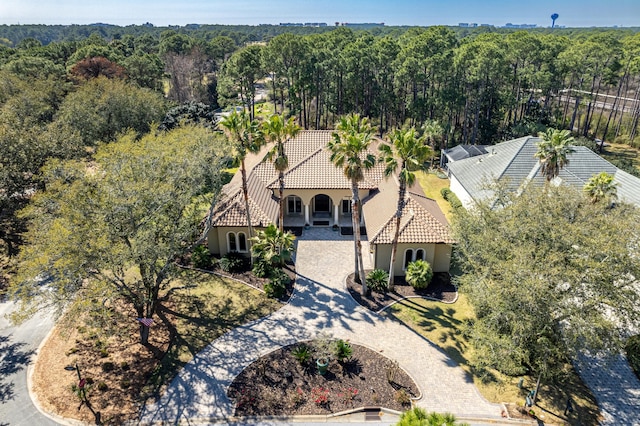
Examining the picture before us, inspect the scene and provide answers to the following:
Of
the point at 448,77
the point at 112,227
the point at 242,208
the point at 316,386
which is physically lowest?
the point at 316,386

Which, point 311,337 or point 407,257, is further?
point 407,257

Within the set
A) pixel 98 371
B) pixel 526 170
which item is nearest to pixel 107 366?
pixel 98 371

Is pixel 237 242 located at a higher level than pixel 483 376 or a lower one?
higher

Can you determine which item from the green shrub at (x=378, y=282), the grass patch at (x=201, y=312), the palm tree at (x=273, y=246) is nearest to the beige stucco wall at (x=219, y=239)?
the grass patch at (x=201, y=312)

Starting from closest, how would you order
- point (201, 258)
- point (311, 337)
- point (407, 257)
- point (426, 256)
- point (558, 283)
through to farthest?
1. point (558, 283)
2. point (311, 337)
3. point (426, 256)
4. point (407, 257)
5. point (201, 258)

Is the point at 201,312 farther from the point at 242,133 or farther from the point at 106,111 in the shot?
the point at 106,111
